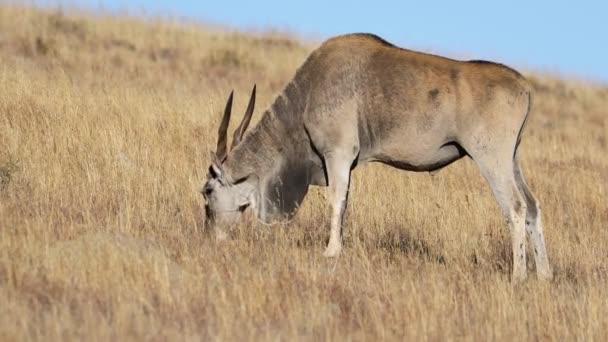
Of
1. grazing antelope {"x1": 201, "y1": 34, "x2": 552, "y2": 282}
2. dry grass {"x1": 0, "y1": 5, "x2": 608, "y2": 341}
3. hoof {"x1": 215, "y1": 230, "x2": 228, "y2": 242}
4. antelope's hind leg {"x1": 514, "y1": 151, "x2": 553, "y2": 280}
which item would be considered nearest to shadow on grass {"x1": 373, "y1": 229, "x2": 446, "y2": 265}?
dry grass {"x1": 0, "y1": 5, "x2": 608, "y2": 341}

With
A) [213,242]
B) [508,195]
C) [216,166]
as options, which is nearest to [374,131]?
[508,195]

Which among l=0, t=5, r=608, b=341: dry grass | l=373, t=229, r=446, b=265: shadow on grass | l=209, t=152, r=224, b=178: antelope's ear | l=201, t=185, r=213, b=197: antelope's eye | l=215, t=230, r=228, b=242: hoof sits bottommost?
l=373, t=229, r=446, b=265: shadow on grass

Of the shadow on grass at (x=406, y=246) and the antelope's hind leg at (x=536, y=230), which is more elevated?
the antelope's hind leg at (x=536, y=230)

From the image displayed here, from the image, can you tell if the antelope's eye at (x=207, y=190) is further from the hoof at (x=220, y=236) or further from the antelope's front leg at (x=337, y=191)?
the antelope's front leg at (x=337, y=191)

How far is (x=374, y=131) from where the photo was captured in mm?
10148

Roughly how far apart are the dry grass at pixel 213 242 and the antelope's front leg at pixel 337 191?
210 mm

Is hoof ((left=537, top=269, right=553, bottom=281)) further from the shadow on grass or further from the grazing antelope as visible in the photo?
the shadow on grass

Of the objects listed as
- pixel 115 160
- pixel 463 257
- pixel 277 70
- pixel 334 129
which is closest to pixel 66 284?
pixel 334 129

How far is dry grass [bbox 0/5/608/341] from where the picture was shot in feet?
24.5

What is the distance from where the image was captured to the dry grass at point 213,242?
7.46m

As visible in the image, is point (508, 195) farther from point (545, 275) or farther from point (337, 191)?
point (337, 191)

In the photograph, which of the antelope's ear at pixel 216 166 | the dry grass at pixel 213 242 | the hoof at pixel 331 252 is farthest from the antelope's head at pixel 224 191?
the hoof at pixel 331 252

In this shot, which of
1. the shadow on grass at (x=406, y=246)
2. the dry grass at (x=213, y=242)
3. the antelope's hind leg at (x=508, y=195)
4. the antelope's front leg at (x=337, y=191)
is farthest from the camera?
the shadow on grass at (x=406, y=246)

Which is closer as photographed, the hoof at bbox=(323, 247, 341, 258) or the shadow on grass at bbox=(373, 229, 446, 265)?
the hoof at bbox=(323, 247, 341, 258)
